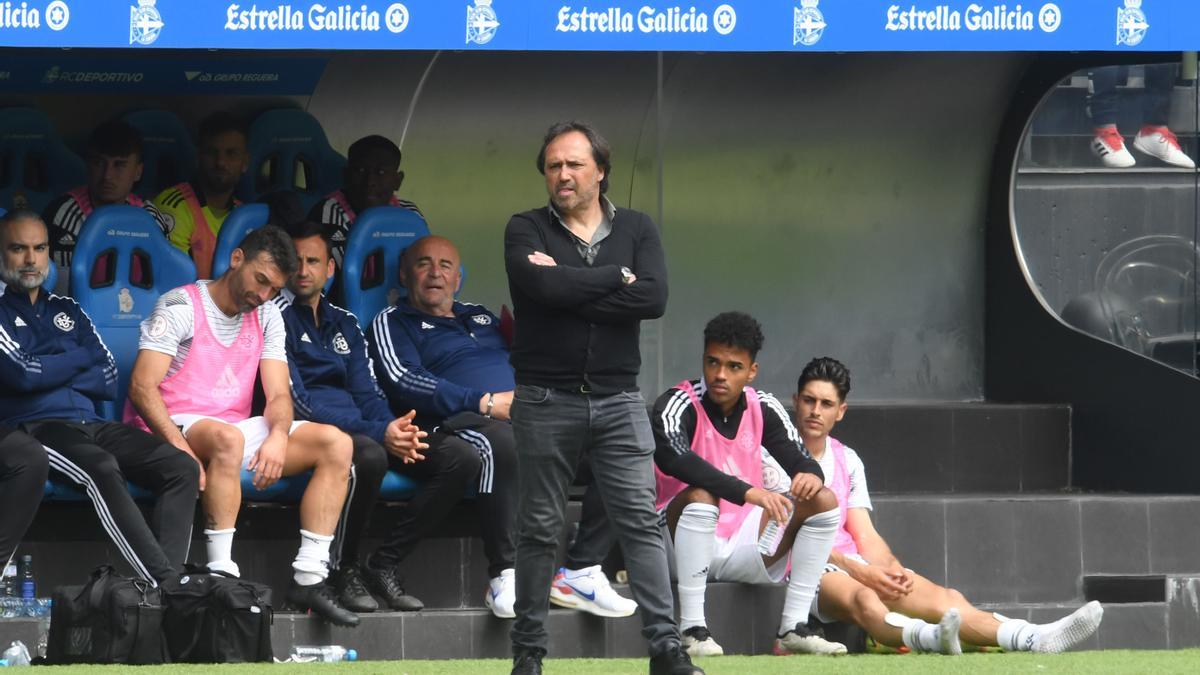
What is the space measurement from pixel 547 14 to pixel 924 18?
1.34 metres

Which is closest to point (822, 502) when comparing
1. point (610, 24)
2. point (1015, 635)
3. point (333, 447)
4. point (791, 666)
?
point (1015, 635)

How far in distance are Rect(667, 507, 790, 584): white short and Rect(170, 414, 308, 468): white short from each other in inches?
59.7

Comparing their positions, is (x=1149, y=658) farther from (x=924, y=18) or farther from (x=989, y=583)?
(x=924, y=18)

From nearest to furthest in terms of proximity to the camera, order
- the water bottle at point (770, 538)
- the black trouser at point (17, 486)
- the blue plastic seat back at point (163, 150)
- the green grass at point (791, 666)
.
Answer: the green grass at point (791, 666) < the black trouser at point (17, 486) < the water bottle at point (770, 538) < the blue plastic seat back at point (163, 150)

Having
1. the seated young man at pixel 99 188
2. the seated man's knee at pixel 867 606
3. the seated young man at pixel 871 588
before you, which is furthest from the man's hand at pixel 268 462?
the seated man's knee at pixel 867 606

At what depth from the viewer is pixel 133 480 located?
295 inches

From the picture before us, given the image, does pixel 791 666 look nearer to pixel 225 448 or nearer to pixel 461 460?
pixel 461 460

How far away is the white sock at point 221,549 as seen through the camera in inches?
294

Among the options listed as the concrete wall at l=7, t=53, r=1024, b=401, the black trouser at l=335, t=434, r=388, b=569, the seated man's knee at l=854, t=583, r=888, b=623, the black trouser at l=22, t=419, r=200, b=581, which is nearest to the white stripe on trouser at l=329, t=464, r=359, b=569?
the black trouser at l=335, t=434, r=388, b=569

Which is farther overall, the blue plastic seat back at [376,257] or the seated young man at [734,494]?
the blue plastic seat back at [376,257]

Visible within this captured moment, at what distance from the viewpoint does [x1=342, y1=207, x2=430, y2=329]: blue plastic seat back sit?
853 centimetres

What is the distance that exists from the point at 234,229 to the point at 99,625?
191 cm

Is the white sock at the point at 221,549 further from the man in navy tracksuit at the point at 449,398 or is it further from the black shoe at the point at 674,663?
the black shoe at the point at 674,663

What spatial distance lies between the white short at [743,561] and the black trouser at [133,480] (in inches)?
70.2
